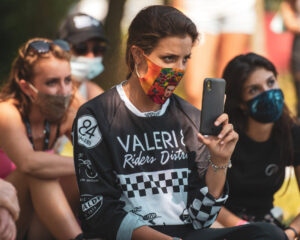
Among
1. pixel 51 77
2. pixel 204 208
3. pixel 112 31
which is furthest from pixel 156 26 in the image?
pixel 112 31

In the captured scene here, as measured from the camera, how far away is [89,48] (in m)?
4.87

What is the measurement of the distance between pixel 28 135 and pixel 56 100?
28 centimetres

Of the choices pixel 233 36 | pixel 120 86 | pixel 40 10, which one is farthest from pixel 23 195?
pixel 40 10

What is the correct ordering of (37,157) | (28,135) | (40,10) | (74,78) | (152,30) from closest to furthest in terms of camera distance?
(152,30) → (37,157) → (28,135) → (74,78) → (40,10)

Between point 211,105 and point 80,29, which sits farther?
point 80,29

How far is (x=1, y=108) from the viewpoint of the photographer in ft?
12.1

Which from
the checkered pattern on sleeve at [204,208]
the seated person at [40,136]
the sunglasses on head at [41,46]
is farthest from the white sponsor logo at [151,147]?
the sunglasses on head at [41,46]

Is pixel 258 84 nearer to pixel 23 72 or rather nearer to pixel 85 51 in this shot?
pixel 23 72

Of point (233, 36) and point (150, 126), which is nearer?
point (150, 126)

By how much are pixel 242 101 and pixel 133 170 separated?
3.68 ft

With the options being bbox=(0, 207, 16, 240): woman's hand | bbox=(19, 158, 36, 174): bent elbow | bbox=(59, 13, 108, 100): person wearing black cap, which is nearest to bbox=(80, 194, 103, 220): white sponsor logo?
bbox=(19, 158, 36, 174): bent elbow

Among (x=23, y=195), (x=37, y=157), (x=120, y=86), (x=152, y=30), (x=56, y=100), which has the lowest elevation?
(x=23, y=195)

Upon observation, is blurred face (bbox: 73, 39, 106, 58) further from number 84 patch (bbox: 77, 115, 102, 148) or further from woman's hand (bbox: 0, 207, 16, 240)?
woman's hand (bbox: 0, 207, 16, 240)

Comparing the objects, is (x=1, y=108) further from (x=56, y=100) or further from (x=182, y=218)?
(x=182, y=218)
